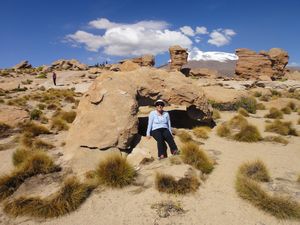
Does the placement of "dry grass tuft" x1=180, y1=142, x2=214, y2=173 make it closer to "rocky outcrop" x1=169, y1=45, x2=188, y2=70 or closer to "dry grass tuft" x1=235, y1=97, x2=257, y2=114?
"dry grass tuft" x1=235, y1=97, x2=257, y2=114

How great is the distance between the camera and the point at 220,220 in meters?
5.52

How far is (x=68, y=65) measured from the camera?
68.1m

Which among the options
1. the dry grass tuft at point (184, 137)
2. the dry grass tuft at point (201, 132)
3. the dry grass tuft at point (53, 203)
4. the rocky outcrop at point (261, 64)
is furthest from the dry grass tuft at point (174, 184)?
the rocky outcrop at point (261, 64)

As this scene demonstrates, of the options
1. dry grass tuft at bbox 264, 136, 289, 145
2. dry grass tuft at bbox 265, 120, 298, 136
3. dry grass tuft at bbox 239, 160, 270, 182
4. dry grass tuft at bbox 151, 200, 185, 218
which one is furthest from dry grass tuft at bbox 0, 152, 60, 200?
dry grass tuft at bbox 265, 120, 298, 136

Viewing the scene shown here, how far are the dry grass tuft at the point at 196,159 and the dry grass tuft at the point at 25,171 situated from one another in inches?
138

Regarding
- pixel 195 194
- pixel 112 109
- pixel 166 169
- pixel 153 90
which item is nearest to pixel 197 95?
pixel 153 90

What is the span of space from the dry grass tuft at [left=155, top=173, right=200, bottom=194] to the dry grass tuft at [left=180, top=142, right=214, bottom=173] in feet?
3.13

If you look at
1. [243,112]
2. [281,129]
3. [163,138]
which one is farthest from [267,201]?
[243,112]

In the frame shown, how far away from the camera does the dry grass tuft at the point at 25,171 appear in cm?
666

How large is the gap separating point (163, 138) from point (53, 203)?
13.4ft

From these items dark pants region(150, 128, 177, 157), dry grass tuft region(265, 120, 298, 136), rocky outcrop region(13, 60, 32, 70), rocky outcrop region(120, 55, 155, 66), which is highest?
rocky outcrop region(120, 55, 155, 66)

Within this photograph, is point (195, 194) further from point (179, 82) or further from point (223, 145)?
point (179, 82)

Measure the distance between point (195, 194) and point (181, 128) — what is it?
6.38 meters

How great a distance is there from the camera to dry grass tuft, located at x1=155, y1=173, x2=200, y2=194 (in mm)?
6508
